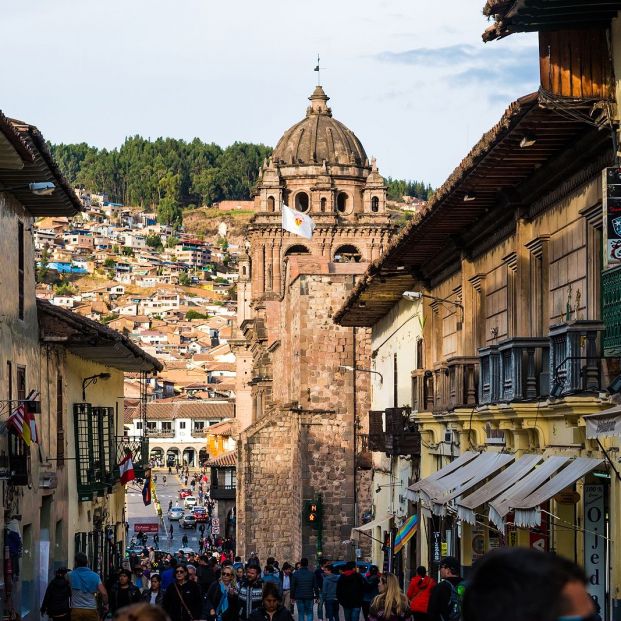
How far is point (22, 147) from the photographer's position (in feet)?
62.4

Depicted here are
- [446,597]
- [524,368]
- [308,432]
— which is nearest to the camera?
[446,597]

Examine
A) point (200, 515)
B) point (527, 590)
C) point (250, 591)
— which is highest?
point (527, 590)

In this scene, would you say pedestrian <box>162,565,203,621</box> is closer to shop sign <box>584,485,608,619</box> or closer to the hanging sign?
shop sign <box>584,485,608,619</box>

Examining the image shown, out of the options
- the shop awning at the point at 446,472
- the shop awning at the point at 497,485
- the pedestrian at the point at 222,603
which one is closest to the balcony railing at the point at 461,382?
the shop awning at the point at 446,472

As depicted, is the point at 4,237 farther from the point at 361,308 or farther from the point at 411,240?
the point at 361,308

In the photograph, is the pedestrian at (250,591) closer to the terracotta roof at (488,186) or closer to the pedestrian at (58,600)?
the pedestrian at (58,600)

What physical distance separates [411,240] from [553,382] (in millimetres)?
10818

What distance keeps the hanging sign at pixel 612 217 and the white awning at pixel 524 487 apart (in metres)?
3.76

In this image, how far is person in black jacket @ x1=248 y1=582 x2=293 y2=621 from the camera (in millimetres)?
13508

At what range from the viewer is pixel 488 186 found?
19297 mm

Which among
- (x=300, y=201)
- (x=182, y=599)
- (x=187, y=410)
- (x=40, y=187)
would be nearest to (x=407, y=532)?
(x=40, y=187)

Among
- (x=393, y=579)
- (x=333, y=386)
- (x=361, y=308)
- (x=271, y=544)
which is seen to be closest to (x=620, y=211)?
(x=393, y=579)

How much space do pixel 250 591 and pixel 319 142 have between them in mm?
58872

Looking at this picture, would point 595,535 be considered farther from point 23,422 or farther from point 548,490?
point 23,422
